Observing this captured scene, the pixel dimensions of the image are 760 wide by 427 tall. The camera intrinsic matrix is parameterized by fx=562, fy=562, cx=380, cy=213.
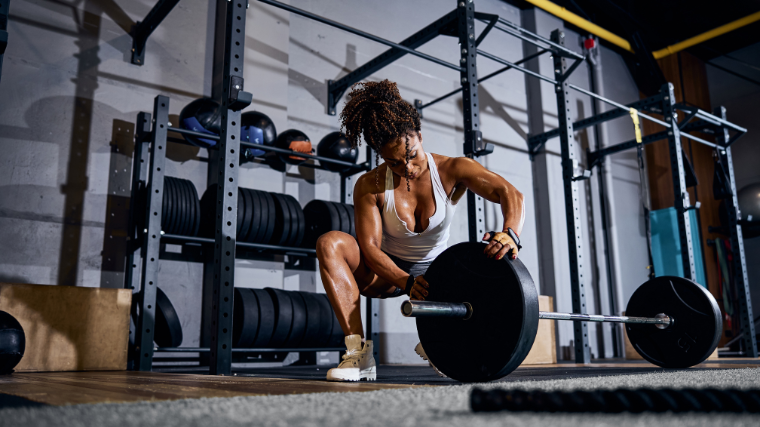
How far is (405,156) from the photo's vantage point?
1.95 m

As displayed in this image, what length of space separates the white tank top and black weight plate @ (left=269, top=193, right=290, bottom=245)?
1.44 m

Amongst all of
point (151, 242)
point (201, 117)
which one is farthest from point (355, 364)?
point (201, 117)

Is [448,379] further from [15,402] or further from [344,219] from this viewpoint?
[344,219]

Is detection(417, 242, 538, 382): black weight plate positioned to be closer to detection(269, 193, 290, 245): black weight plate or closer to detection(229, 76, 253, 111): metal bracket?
detection(229, 76, 253, 111): metal bracket

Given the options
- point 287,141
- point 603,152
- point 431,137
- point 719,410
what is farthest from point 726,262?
point 719,410

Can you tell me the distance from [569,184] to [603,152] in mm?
2611

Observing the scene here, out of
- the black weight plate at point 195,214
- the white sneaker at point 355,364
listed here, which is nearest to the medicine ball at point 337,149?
the black weight plate at point 195,214

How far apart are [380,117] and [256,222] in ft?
5.35

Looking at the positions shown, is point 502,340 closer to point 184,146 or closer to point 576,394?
point 576,394

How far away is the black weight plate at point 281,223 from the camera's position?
346 centimetres

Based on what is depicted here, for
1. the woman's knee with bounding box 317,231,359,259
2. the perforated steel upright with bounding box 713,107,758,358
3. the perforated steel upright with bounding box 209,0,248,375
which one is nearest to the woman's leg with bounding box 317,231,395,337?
the woman's knee with bounding box 317,231,359,259

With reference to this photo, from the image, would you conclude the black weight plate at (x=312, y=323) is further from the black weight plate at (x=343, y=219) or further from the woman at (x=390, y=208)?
the woman at (x=390, y=208)

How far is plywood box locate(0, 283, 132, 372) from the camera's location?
95.7 inches

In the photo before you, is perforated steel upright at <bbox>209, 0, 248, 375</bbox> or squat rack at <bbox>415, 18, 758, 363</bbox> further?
squat rack at <bbox>415, 18, 758, 363</bbox>
